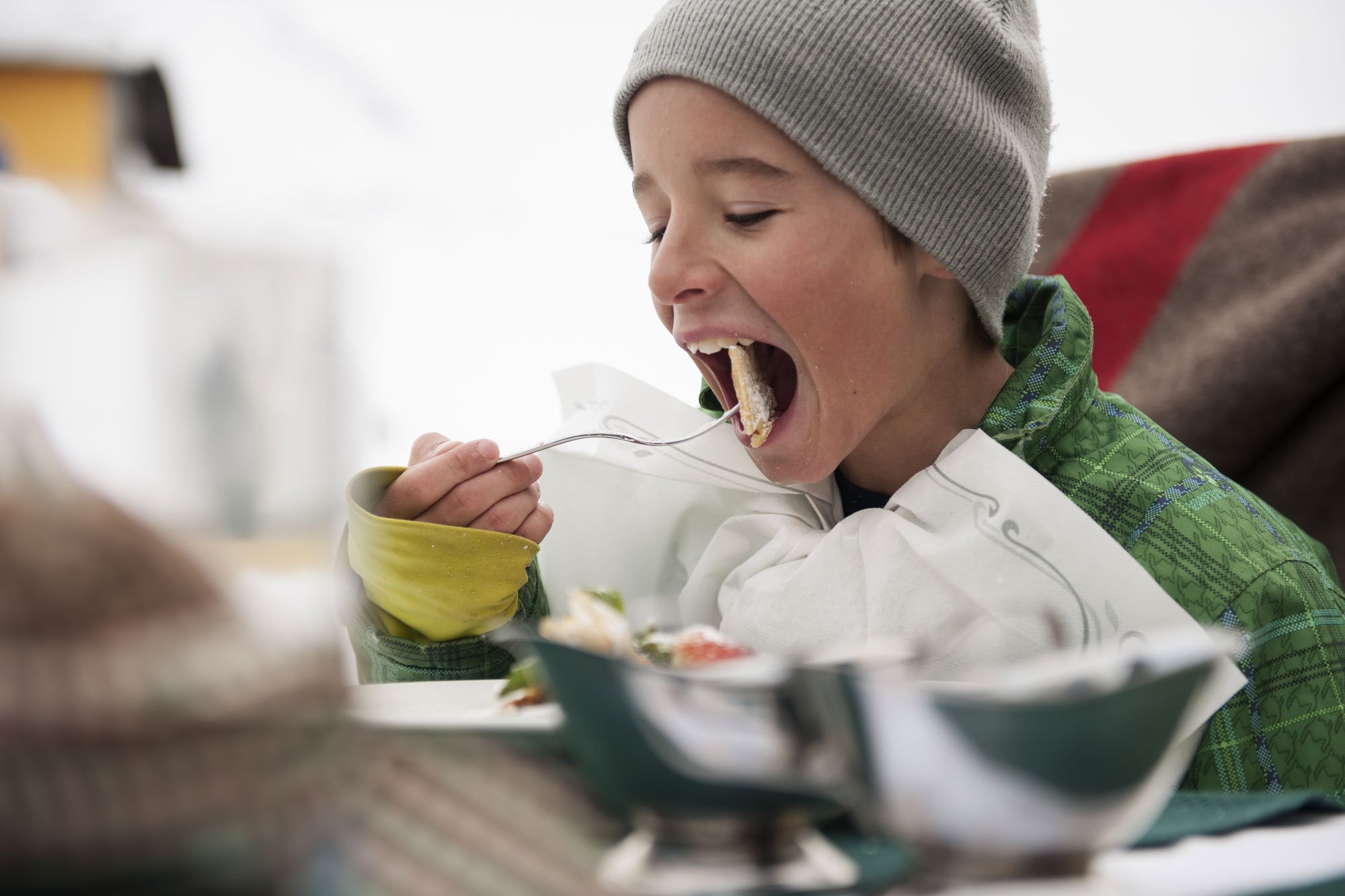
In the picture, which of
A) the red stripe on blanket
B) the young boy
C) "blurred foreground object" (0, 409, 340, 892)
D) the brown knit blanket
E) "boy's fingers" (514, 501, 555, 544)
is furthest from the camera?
the red stripe on blanket

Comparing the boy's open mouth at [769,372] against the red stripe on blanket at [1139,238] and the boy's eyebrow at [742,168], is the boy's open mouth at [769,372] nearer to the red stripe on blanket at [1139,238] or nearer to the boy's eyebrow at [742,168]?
the boy's eyebrow at [742,168]

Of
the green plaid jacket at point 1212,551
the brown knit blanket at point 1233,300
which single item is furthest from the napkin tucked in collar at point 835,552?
the brown knit blanket at point 1233,300

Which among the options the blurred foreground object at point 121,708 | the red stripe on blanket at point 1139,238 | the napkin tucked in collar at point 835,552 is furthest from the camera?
the red stripe on blanket at point 1139,238

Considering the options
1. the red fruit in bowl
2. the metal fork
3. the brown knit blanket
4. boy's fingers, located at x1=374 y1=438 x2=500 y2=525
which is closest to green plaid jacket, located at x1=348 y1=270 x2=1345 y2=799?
boy's fingers, located at x1=374 y1=438 x2=500 y2=525

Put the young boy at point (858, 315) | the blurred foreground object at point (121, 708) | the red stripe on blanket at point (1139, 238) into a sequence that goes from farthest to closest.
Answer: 1. the red stripe on blanket at point (1139, 238)
2. the young boy at point (858, 315)
3. the blurred foreground object at point (121, 708)

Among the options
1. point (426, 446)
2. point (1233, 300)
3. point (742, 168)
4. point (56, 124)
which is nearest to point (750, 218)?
point (742, 168)

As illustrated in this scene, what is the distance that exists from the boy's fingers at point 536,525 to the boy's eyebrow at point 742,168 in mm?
351

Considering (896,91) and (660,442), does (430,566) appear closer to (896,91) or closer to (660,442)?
(660,442)

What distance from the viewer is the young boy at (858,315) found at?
0.87 meters

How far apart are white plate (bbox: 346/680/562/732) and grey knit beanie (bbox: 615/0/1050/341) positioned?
0.55 m

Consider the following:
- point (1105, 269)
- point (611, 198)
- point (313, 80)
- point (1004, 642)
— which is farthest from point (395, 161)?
point (1105, 269)

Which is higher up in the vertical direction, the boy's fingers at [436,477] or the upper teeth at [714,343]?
the upper teeth at [714,343]

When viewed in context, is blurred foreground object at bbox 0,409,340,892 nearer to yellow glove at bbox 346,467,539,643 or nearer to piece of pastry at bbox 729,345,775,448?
yellow glove at bbox 346,467,539,643

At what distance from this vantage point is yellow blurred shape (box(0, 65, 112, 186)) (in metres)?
0.27
